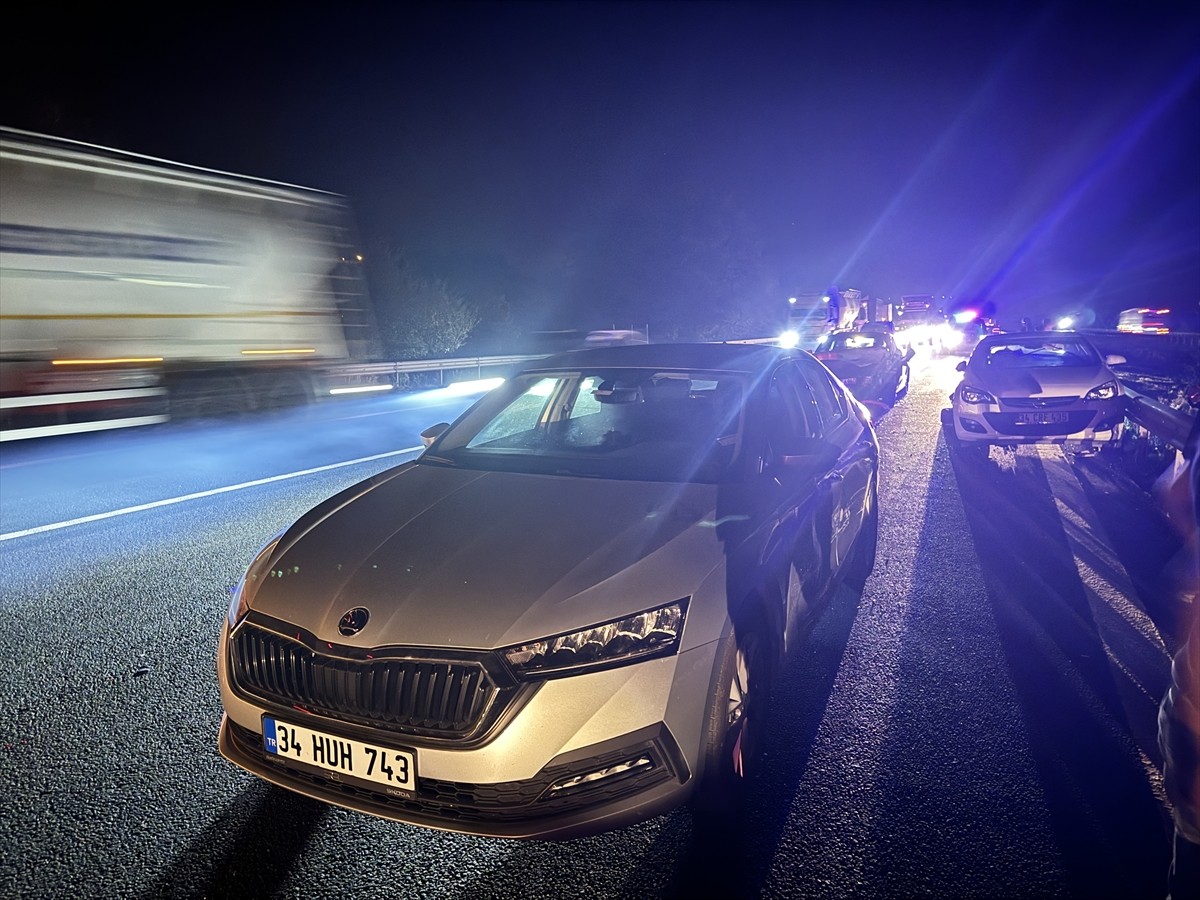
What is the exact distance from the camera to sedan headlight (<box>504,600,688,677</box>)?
7.20 ft

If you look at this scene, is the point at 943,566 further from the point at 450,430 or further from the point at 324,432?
the point at 324,432

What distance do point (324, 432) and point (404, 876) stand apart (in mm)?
11364

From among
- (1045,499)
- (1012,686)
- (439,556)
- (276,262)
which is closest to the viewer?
(439,556)

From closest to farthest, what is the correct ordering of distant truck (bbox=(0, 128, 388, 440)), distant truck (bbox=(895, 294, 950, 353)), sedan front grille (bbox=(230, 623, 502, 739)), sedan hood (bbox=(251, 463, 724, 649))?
sedan front grille (bbox=(230, 623, 502, 739)) → sedan hood (bbox=(251, 463, 724, 649)) → distant truck (bbox=(0, 128, 388, 440)) → distant truck (bbox=(895, 294, 950, 353))

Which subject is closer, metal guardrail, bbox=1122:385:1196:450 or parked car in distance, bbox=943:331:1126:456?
metal guardrail, bbox=1122:385:1196:450

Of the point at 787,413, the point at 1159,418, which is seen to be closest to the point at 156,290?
the point at 787,413

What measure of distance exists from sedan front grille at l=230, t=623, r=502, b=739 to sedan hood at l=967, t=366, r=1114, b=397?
829 cm

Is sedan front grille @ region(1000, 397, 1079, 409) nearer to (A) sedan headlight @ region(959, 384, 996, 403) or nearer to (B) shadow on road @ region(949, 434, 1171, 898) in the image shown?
(A) sedan headlight @ region(959, 384, 996, 403)

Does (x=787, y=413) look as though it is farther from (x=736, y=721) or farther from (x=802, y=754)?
(x=736, y=721)

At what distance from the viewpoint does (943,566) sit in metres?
5.30

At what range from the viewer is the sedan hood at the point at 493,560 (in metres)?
2.28

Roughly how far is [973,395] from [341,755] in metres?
8.69

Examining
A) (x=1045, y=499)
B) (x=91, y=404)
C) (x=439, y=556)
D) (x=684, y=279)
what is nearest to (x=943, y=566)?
(x=1045, y=499)

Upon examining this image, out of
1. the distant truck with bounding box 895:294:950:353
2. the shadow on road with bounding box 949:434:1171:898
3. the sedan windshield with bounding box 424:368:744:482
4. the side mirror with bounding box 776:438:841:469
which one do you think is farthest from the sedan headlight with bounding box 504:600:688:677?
the distant truck with bounding box 895:294:950:353
